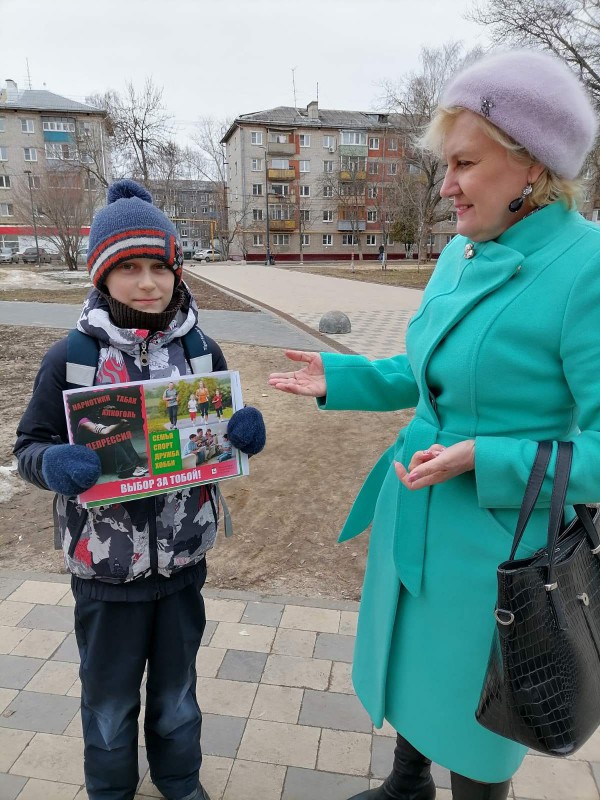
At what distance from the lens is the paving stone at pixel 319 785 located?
2012mm

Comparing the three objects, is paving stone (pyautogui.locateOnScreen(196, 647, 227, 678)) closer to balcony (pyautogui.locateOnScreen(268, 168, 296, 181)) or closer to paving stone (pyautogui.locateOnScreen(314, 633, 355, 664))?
paving stone (pyautogui.locateOnScreen(314, 633, 355, 664))

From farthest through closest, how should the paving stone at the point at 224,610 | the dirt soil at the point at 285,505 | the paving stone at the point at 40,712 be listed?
the dirt soil at the point at 285,505 < the paving stone at the point at 224,610 < the paving stone at the point at 40,712

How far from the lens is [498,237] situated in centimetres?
139

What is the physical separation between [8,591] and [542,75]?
327 cm

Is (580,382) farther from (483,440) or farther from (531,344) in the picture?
(483,440)

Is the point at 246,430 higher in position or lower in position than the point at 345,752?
higher

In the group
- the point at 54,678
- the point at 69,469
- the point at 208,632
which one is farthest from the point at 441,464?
the point at 54,678

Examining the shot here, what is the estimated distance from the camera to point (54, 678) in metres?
2.51

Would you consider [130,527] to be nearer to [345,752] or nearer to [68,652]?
[345,752]

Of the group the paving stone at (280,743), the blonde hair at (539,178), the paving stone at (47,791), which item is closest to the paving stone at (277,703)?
the paving stone at (280,743)

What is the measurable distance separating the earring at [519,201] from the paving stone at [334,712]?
1968 millimetres

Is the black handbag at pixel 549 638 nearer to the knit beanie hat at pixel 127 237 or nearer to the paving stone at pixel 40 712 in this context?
the knit beanie hat at pixel 127 237

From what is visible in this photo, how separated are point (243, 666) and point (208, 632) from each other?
307mm

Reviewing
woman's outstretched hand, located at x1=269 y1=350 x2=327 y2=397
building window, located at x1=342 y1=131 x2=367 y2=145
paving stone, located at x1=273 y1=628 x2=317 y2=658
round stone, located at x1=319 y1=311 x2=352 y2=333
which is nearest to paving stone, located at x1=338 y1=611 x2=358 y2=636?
paving stone, located at x1=273 y1=628 x2=317 y2=658
